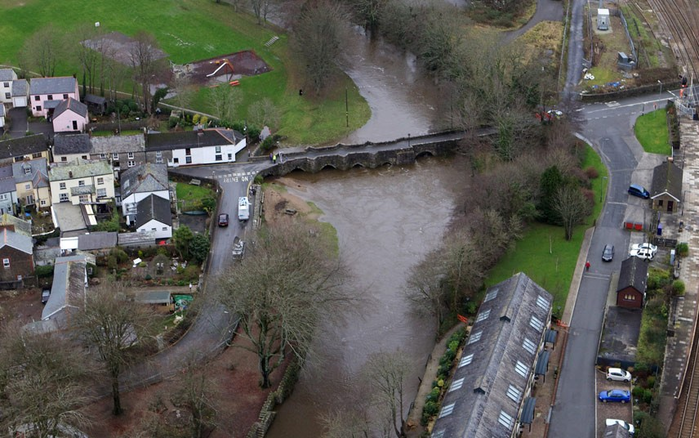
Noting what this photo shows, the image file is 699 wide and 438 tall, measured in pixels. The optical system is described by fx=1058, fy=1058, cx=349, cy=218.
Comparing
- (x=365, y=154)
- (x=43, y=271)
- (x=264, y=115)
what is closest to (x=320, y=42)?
(x=264, y=115)

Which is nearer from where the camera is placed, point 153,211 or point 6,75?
point 153,211

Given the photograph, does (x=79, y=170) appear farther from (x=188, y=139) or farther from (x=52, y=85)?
(x=52, y=85)

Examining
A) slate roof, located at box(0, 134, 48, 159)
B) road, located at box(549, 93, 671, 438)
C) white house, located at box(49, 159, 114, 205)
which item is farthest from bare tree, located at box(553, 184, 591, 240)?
slate roof, located at box(0, 134, 48, 159)

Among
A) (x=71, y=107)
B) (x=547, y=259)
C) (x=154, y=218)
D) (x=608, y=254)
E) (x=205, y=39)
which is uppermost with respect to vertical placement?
(x=608, y=254)

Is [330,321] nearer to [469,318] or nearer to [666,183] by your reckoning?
[469,318]

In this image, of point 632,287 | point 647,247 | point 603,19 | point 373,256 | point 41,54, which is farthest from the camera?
point 603,19

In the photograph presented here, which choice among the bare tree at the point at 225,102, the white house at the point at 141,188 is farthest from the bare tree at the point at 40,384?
the bare tree at the point at 225,102

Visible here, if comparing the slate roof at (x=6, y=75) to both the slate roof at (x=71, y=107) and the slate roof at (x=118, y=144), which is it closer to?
the slate roof at (x=71, y=107)

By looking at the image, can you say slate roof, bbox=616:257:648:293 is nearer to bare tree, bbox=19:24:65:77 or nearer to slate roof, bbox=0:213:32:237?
slate roof, bbox=0:213:32:237
